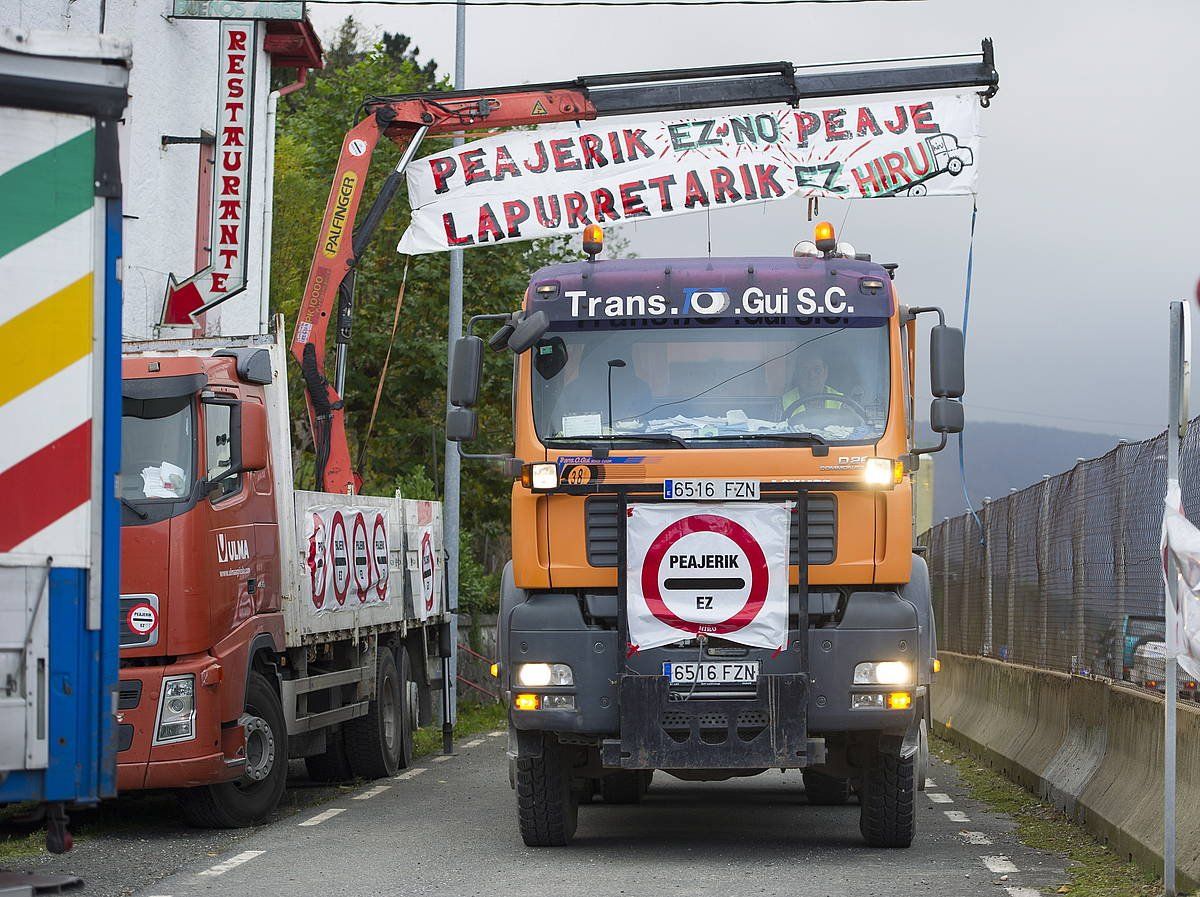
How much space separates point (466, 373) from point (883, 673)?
2952 millimetres

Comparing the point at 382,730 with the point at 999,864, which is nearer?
the point at 999,864

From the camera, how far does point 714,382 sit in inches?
405

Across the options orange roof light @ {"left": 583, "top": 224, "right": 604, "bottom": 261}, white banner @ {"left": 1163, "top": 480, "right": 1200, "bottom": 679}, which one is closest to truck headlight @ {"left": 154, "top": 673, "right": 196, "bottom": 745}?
orange roof light @ {"left": 583, "top": 224, "right": 604, "bottom": 261}

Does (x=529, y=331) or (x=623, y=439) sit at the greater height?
(x=529, y=331)

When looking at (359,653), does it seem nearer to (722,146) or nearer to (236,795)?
(236,795)

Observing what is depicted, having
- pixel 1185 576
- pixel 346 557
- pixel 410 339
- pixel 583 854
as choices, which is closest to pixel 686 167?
pixel 346 557

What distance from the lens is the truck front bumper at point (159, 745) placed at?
11.0 m

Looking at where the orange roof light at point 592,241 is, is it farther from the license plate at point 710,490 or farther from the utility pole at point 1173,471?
the utility pole at point 1173,471

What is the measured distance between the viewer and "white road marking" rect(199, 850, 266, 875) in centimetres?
977

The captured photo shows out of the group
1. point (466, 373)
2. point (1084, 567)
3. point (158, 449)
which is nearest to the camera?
point (466, 373)

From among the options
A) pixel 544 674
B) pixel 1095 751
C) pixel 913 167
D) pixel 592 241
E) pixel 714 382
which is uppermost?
pixel 913 167

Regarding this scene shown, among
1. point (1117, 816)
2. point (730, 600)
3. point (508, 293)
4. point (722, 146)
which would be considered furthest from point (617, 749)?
point (508, 293)

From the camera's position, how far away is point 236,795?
1184 centimetres

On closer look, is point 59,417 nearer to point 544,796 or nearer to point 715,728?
point 715,728
